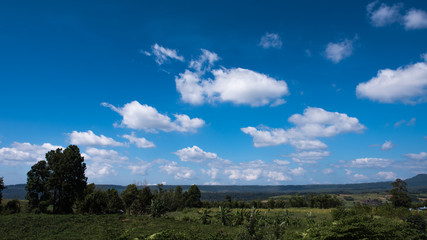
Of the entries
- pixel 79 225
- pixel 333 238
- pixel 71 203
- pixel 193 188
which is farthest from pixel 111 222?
pixel 193 188

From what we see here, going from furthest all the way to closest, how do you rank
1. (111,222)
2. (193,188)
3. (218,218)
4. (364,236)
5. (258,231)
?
(193,188), (218,218), (111,222), (258,231), (364,236)

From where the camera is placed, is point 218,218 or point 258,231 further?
point 218,218

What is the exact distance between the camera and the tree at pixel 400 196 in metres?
71.9

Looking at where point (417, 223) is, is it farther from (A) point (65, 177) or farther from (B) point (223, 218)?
(A) point (65, 177)

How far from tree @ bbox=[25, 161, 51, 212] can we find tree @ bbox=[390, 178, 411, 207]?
281 ft

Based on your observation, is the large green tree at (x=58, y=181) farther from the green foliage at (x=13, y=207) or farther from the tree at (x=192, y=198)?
the tree at (x=192, y=198)

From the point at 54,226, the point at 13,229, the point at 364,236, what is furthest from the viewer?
the point at 54,226

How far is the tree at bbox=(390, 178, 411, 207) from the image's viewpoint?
2832 inches

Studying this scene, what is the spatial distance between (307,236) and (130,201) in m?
56.3

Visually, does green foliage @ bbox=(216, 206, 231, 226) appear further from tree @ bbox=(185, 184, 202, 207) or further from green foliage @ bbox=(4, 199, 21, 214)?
tree @ bbox=(185, 184, 202, 207)

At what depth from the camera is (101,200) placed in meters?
45.3

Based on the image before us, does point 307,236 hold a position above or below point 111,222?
above

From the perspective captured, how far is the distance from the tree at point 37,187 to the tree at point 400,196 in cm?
8561

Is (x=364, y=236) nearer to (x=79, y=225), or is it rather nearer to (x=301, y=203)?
(x=79, y=225)
